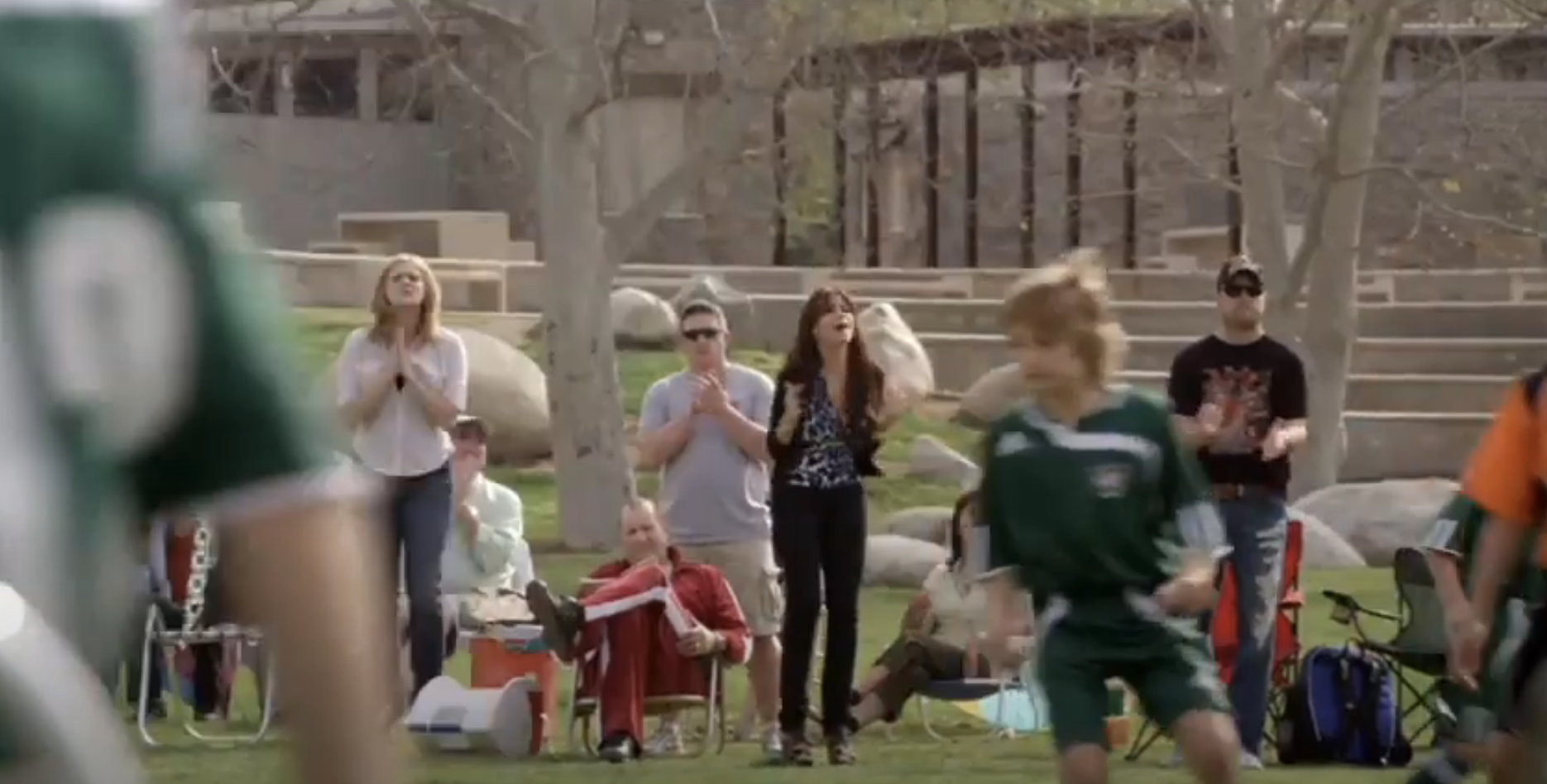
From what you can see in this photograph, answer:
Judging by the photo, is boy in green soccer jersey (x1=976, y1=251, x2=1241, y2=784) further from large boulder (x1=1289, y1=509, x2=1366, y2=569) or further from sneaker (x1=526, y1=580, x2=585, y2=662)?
large boulder (x1=1289, y1=509, x2=1366, y2=569)

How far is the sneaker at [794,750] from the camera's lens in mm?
11977

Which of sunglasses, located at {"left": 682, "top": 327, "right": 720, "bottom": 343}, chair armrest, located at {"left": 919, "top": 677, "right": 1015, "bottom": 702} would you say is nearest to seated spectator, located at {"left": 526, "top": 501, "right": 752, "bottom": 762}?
sunglasses, located at {"left": 682, "top": 327, "right": 720, "bottom": 343}

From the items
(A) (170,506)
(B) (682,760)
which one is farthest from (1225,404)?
(A) (170,506)

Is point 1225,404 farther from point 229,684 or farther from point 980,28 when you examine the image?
point 980,28

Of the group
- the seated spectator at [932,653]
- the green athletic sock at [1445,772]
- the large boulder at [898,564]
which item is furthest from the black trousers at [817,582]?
the large boulder at [898,564]

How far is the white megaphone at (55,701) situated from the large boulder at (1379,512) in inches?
855

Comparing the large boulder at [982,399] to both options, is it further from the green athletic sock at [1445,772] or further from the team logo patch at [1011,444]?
the team logo patch at [1011,444]

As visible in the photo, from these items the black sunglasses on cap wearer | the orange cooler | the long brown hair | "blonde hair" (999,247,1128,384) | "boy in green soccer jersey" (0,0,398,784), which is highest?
"boy in green soccer jersey" (0,0,398,784)

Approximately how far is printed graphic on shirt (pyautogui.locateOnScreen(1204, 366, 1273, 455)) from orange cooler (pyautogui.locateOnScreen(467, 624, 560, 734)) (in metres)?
→ 2.90

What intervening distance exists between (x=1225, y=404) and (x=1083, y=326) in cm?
403

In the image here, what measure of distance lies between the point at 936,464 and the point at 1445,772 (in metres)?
19.9

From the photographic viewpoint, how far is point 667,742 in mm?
12586

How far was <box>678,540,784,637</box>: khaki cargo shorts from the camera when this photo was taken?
494 inches

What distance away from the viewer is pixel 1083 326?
7.57 meters
